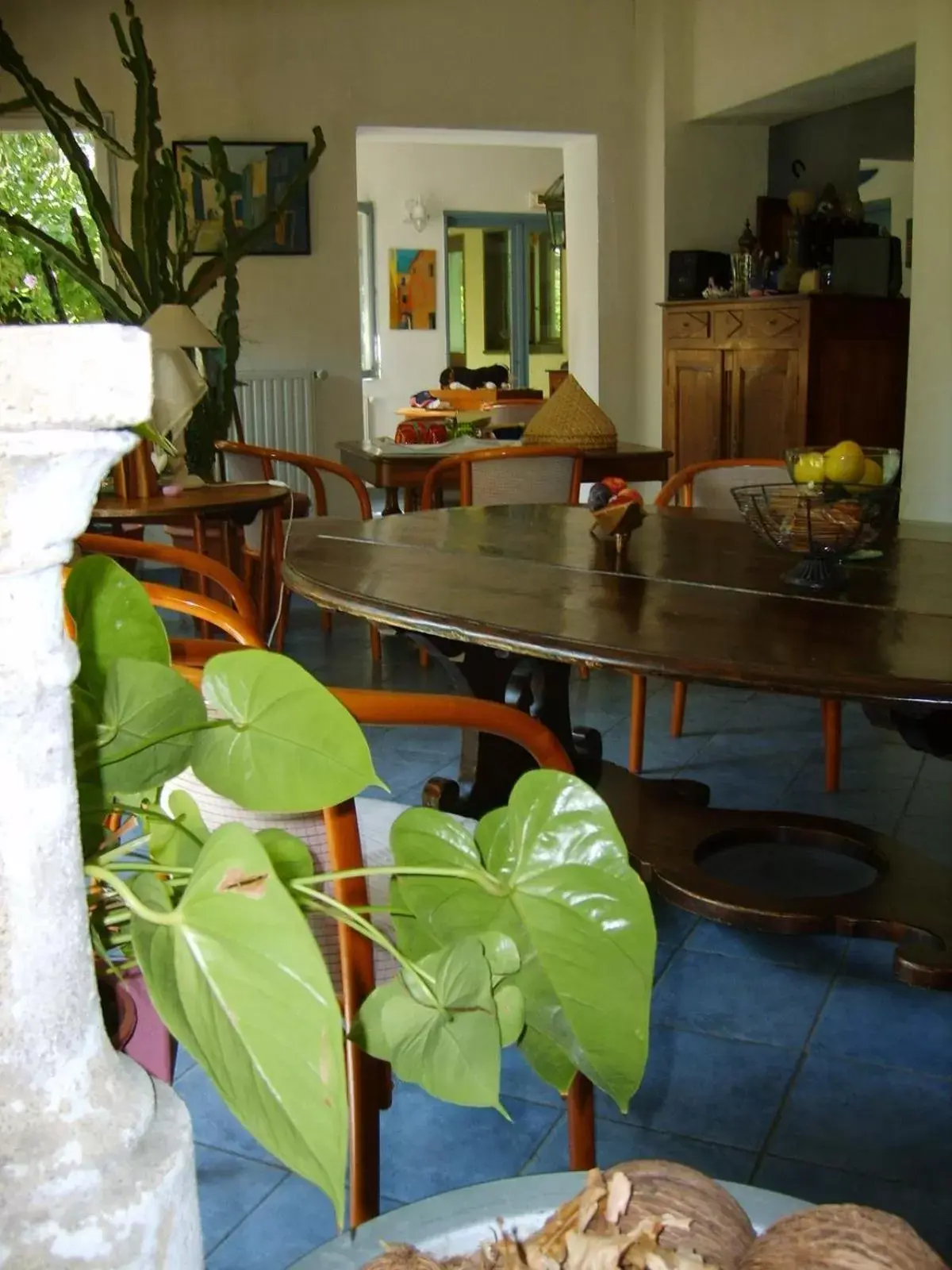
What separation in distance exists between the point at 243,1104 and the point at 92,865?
4.1 inches

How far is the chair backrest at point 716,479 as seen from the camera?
312 centimetres

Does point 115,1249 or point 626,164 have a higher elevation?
point 626,164

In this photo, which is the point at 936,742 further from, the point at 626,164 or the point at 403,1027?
the point at 626,164

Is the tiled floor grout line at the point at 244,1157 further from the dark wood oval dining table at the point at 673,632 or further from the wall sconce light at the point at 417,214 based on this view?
the wall sconce light at the point at 417,214

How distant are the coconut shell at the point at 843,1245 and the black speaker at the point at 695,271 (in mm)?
6529

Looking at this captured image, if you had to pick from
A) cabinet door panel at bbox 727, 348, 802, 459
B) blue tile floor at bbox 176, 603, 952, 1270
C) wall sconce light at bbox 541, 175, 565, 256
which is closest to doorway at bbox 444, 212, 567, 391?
wall sconce light at bbox 541, 175, 565, 256

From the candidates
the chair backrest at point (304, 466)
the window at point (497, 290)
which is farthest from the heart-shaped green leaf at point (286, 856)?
the window at point (497, 290)

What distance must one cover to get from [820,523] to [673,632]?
388mm

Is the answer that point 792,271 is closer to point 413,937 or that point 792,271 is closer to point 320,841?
point 320,841

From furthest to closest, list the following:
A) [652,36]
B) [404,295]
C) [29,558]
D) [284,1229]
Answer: [404,295] → [652,36] → [284,1229] → [29,558]

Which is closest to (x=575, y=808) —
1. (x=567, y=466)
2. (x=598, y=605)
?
(x=598, y=605)

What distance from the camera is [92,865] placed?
44 cm

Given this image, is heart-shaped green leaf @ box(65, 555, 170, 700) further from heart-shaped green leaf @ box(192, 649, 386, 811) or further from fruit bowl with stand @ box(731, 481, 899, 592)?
fruit bowl with stand @ box(731, 481, 899, 592)

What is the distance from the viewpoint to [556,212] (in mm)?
10359
